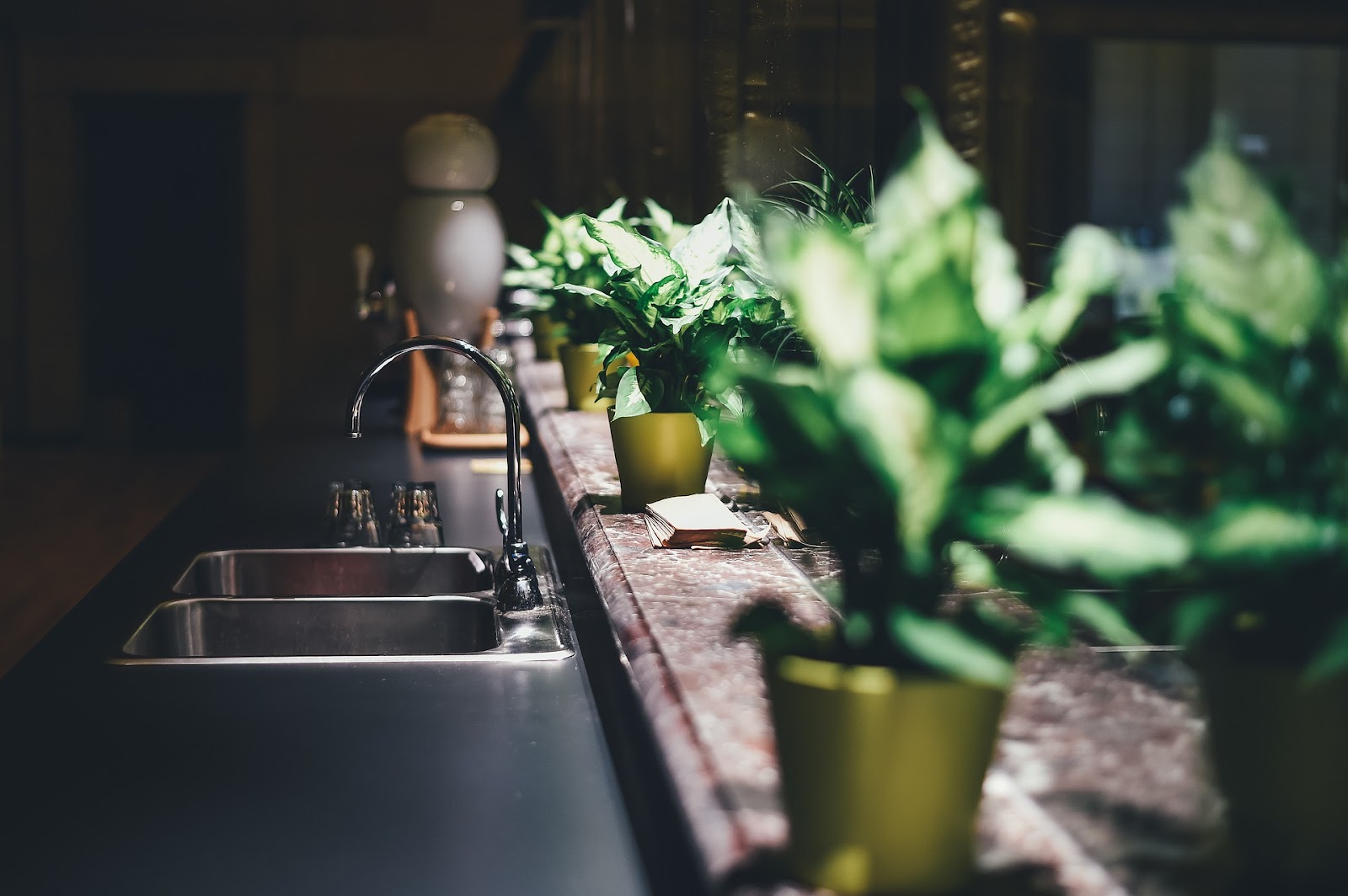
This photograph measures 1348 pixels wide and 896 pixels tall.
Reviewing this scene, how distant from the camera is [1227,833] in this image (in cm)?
67

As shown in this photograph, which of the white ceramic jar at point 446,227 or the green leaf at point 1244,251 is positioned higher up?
the white ceramic jar at point 446,227

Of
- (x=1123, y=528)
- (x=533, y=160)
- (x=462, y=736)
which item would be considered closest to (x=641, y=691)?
(x=462, y=736)

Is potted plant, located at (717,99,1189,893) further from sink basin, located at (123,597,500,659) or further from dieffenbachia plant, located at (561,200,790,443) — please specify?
sink basin, located at (123,597,500,659)

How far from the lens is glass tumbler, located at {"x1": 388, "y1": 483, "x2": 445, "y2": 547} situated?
213cm

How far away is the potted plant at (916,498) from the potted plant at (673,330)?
102 cm

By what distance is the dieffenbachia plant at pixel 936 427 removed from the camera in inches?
23.3

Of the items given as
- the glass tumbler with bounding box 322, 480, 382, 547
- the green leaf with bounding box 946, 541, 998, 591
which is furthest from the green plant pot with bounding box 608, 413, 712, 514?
the green leaf with bounding box 946, 541, 998, 591

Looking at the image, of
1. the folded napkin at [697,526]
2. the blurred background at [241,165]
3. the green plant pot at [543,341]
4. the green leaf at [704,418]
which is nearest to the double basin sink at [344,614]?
the folded napkin at [697,526]

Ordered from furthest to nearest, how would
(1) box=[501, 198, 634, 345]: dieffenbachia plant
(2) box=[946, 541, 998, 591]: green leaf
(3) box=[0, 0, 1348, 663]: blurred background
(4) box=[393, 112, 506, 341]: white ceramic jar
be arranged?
(3) box=[0, 0, 1348, 663]: blurred background < (4) box=[393, 112, 506, 341]: white ceramic jar < (1) box=[501, 198, 634, 345]: dieffenbachia plant < (2) box=[946, 541, 998, 591]: green leaf

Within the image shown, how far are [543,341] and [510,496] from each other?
2657mm

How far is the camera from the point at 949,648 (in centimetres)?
60

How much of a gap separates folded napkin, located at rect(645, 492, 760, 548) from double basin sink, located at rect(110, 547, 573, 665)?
→ 166mm

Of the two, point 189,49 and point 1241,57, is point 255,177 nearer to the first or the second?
point 189,49

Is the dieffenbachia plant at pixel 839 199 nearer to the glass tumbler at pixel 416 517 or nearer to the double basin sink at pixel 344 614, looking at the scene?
the double basin sink at pixel 344 614
